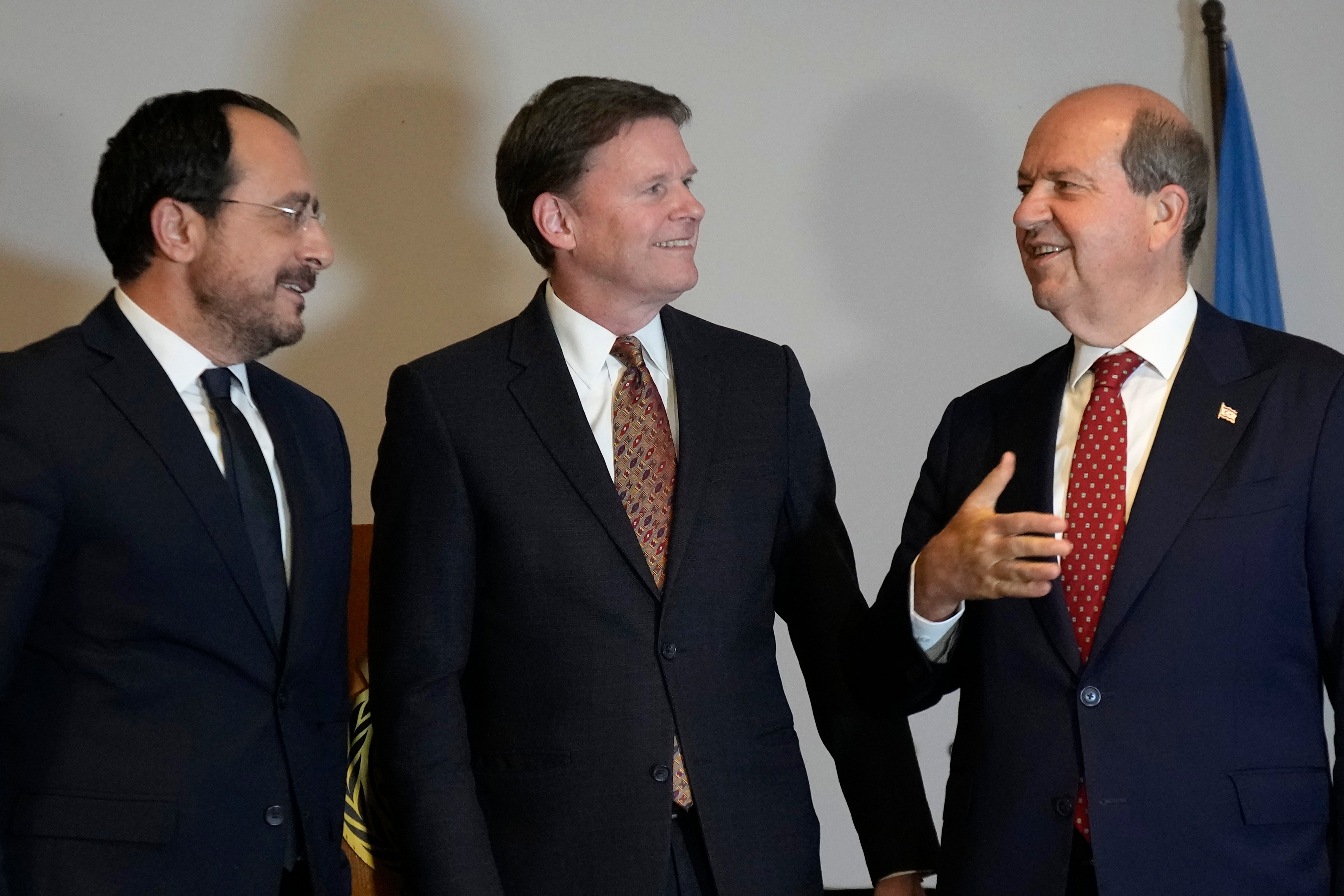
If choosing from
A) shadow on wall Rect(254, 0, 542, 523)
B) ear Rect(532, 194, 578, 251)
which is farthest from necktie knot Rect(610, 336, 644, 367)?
shadow on wall Rect(254, 0, 542, 523)

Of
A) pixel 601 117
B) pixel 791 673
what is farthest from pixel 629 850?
pixel 791 673

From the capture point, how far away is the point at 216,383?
7.85 ft

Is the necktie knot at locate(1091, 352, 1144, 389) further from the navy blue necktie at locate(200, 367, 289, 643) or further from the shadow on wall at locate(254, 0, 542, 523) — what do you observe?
the shadow on wall at locate(254, 0, 542, 523)

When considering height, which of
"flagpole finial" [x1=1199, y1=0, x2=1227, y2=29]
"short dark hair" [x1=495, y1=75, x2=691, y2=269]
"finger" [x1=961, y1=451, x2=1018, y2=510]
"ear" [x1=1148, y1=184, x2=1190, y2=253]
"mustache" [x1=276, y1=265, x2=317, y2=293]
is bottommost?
"finger" [x1=961, y1=451, x2=1018, y2=510]

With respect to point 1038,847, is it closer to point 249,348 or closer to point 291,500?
point 291,500

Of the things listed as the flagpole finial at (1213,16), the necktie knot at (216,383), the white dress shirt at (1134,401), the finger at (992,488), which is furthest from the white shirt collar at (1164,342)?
the flagpole finial at (1213,16)

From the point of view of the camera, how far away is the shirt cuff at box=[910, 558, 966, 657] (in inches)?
91.8

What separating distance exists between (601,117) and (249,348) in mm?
776

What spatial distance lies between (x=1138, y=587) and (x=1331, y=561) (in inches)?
10.8

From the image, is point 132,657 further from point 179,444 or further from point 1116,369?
point 1116,369

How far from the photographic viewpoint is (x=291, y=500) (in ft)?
7.85

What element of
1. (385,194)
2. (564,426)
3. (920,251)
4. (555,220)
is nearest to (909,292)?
(920,251)

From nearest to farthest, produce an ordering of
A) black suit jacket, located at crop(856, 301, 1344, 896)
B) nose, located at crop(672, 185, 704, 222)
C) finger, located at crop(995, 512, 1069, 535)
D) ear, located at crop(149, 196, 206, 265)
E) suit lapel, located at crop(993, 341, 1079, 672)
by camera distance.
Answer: finger, located at crop(995, 512, 1069, 535) < black suit jacket, located at crop(856, 301, 1344, 896) < suit lapel, located at crop(993, 341, 1079, 672) < ear, located at crop(149, 196, 206, 265) < nose, located at crop(672, 185, 704, 222)

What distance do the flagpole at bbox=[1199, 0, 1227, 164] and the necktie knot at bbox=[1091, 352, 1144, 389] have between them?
193 cm
